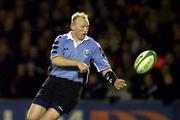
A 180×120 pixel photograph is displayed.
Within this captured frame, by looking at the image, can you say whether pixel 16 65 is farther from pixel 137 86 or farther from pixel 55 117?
pixel 55 117

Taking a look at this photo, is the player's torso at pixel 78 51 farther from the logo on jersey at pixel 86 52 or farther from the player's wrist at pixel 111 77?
the player's wrist at pixel 111 77

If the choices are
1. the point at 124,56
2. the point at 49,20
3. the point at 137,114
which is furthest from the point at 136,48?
the point at 49,20

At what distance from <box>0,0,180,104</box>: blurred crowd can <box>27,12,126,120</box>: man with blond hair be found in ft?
9.96

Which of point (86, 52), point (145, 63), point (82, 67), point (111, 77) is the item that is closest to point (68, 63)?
point (82, 67)

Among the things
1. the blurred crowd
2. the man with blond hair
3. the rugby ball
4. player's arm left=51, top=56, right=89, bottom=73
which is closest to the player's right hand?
player's arm left=51, top=56, right=89, bottom=73

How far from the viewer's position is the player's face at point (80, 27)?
902 cm

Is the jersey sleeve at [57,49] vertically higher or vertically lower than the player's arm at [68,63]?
higher

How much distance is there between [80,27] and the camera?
355 inches

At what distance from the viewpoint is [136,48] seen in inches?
509

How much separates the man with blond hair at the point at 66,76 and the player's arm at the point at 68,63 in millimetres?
26

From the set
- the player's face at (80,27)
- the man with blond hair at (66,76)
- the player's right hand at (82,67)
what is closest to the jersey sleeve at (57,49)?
the man with blond hair at (66,76)

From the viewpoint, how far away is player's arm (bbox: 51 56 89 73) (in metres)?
8.59

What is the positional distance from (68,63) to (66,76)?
1.26 ft

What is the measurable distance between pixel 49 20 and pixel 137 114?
3.36m
